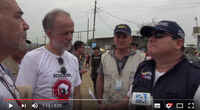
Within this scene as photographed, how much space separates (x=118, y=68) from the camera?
2.24 metres

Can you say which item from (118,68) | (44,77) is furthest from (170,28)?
(44,77)

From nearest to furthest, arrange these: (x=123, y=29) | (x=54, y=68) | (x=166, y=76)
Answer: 1. (x=166, y=76)
2. (x=54, y=68)
3. (x=123, y=29)

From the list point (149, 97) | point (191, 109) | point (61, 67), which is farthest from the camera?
point (61, 67)

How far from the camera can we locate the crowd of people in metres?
1.07

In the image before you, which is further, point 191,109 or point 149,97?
point 149,97

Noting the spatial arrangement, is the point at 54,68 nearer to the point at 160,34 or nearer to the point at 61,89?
the point at 61,89

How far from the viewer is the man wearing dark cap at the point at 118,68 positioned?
6.98 ft

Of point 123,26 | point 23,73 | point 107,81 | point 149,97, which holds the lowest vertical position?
point 107,81

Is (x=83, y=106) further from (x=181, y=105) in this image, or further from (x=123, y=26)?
(x=123, y=26)

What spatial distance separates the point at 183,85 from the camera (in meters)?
1.26

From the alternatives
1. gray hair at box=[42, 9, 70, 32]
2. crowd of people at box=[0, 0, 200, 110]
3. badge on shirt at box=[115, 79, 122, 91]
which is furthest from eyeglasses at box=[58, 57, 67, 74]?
badge on shirt at box=[115, 79, 122, 91]

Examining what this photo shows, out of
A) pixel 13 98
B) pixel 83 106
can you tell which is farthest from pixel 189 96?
pixel 13 98

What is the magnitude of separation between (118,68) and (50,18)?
0.95 meters

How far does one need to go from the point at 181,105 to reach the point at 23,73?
1.11m
